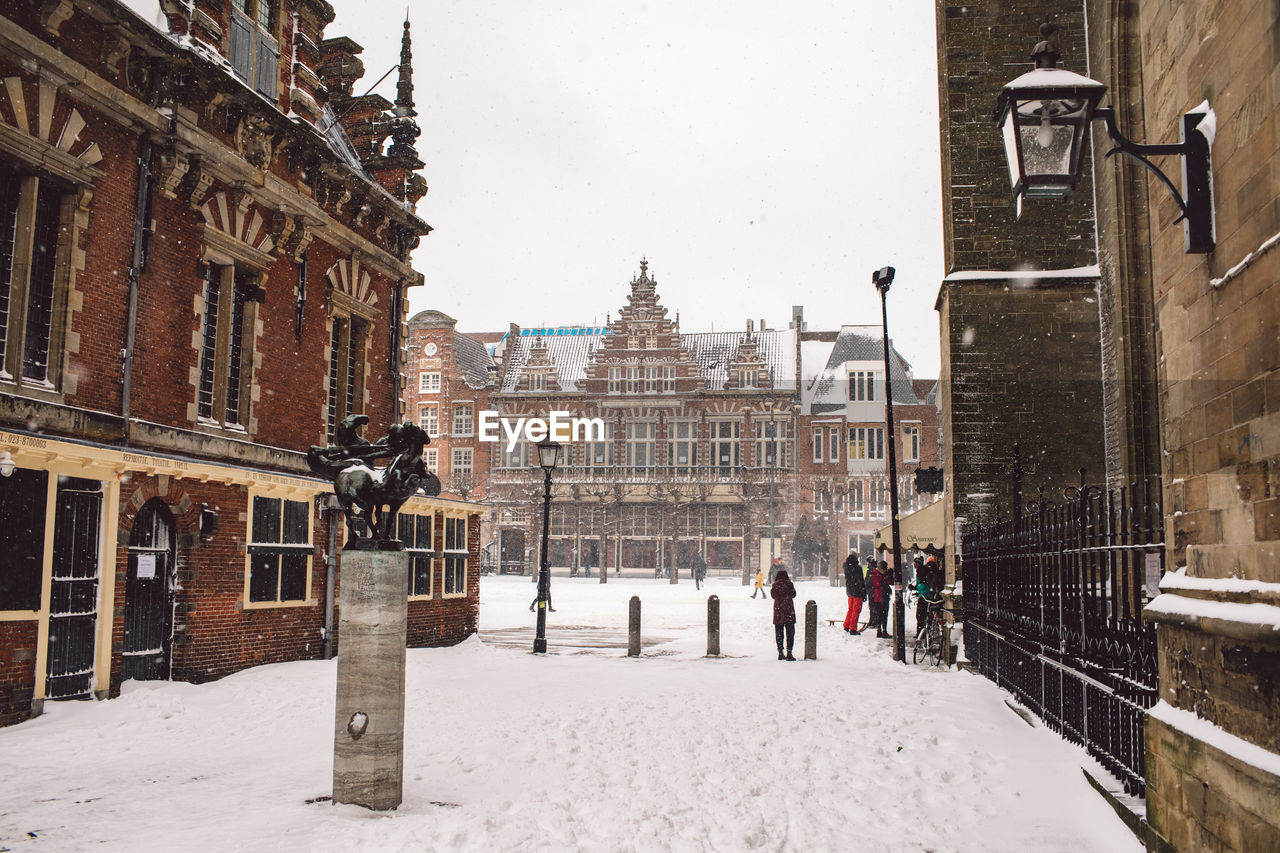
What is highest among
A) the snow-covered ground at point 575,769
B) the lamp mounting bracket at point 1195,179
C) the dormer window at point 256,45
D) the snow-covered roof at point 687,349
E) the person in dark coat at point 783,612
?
the snow-covered roof at point 687,349

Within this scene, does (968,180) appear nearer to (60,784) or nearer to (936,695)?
(936,695)

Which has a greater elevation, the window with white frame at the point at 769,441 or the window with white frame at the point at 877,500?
the window with white frame at the point at 769,441

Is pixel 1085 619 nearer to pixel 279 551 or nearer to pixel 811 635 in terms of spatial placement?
pixel 811 635

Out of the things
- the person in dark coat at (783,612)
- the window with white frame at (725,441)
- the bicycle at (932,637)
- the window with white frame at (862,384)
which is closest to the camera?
the bicycle at (932,637)

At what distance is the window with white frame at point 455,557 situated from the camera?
19.1 meters

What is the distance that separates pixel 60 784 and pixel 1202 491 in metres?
7.73

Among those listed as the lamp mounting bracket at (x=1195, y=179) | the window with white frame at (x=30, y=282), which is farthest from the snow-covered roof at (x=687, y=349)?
the lamp mounting bracket at (x=1195, y=179)

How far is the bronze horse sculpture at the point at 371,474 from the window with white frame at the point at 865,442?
51.2 metres

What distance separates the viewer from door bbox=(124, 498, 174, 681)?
11648mm

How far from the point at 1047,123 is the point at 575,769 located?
5.72 m

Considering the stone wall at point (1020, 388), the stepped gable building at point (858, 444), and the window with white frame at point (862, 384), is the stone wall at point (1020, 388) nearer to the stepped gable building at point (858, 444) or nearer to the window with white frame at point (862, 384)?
the stepped gable building at point (858, 444)

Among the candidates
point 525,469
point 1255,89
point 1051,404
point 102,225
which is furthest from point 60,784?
point 525,469

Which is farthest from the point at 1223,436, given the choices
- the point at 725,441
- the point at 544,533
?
the point at 725,441

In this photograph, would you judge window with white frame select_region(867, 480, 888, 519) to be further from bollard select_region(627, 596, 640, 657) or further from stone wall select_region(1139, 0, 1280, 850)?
stone wall select_region(1139, 0, 1280, 850)
